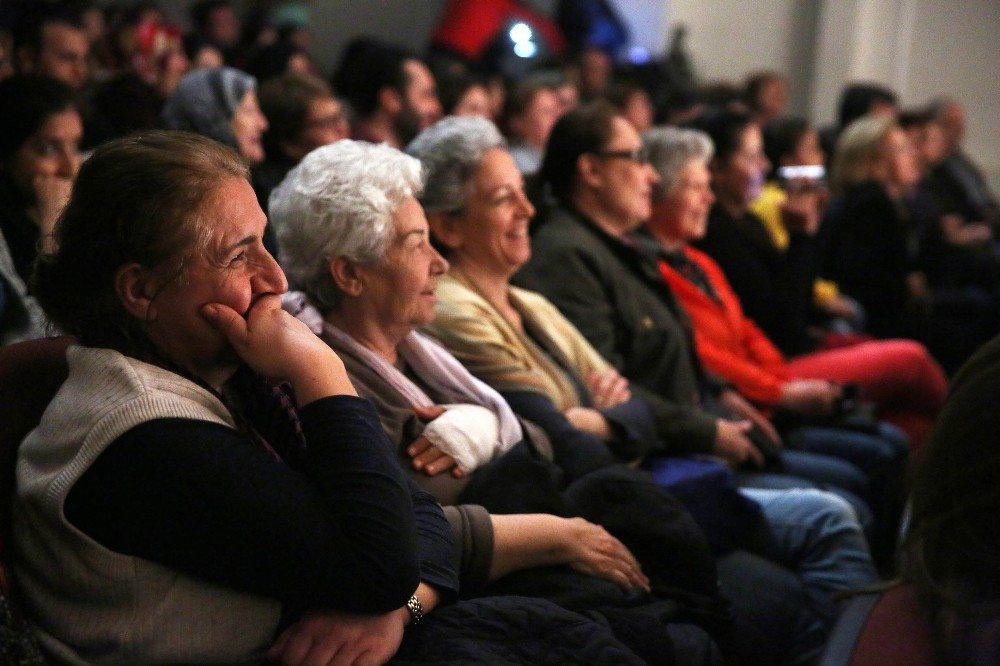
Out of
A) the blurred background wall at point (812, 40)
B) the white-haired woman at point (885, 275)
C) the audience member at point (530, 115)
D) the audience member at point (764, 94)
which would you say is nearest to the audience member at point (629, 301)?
the white-haired woman at point (885, 275)

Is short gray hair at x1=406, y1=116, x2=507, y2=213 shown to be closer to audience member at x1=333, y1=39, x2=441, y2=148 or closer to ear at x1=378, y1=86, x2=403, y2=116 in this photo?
audience member at x1=333, y1=39, x2=441, y2=148

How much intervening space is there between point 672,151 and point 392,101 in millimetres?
1519

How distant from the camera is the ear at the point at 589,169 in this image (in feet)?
10.5

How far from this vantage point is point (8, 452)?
1499 millimetres

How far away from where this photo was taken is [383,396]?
2.01 metres

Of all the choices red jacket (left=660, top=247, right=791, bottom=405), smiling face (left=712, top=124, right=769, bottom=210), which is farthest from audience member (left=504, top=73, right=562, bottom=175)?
red jacket (left=660, top=247, right=791, bottom=405)

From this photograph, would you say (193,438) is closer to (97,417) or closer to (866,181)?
(97,417)

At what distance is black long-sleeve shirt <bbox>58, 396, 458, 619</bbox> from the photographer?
4.43 ft

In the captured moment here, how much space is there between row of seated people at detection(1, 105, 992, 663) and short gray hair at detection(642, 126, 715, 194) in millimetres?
418

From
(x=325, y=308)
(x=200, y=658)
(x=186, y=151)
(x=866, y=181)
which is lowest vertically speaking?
(x=866, y=181)

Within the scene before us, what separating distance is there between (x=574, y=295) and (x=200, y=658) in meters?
1.75

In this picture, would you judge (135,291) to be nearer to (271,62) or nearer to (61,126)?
(61,126)

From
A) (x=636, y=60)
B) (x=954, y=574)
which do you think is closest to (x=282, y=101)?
(x=954, y=574)

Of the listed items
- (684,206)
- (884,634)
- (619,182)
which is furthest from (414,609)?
(684,206)
